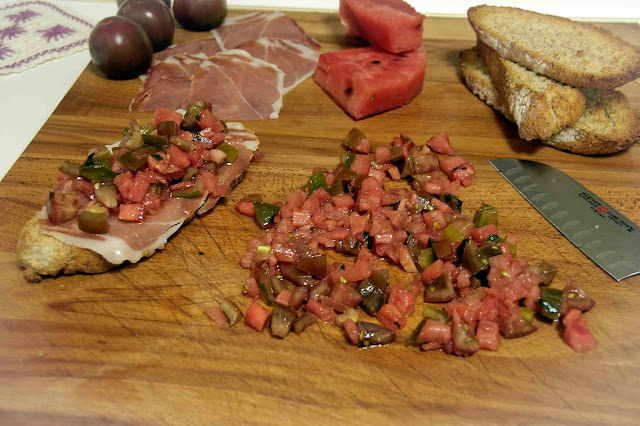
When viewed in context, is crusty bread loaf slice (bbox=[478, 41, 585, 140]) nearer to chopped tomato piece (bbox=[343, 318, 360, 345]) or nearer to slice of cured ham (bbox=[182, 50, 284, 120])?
slice of cured ham (bbox=[182, 50, 284, 120])

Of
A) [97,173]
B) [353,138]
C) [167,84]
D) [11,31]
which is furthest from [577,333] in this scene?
[11,31]

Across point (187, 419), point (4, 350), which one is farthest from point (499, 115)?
point (4, 350)

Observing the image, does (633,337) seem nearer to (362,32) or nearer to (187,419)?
(187,419)

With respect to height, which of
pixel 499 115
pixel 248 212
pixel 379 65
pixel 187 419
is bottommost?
pixel 187 419

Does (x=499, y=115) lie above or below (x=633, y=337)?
above

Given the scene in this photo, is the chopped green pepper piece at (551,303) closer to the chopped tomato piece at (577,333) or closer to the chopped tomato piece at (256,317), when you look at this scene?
the chopped tomato piece at (577,333)

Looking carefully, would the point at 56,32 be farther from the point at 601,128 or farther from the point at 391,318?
the point at 601,128
